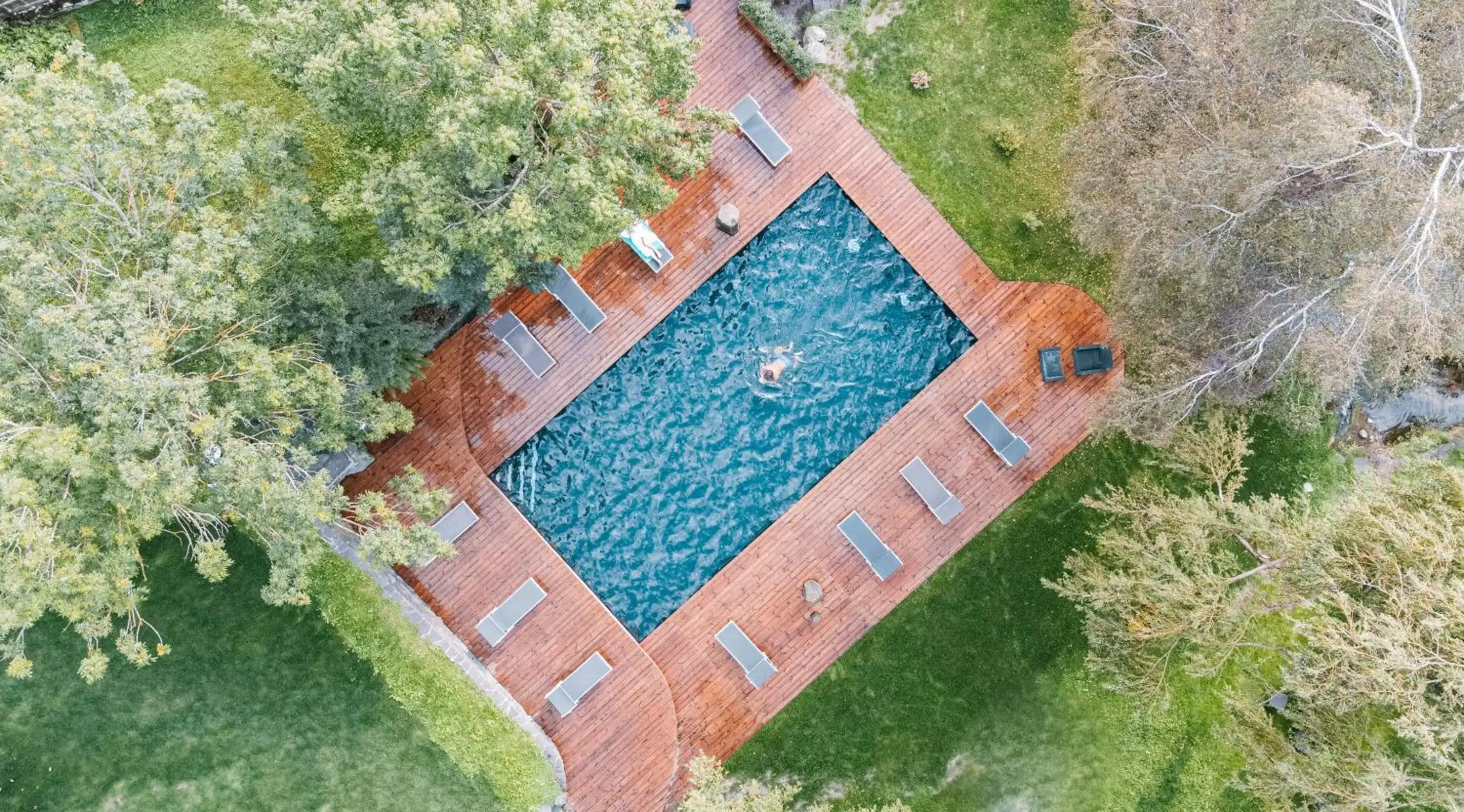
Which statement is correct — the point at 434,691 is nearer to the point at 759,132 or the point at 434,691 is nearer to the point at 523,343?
the point at 523,343

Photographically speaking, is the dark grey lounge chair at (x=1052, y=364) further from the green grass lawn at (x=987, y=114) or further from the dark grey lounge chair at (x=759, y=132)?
the dark grey lounge chair at (x=759, y=132)

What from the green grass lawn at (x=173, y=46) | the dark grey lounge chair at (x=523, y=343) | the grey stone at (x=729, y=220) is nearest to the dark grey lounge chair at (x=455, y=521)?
the dark grey lounge chair at (x=523, y=343)

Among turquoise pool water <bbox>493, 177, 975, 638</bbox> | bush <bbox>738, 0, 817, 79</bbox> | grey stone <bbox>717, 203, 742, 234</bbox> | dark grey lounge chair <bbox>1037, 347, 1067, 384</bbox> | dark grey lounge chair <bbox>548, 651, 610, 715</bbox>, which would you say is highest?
bush <bbox>738, 0, 817, 79</bbox>

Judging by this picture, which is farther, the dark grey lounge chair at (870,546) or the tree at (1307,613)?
the dark grey lounge chair at (870,546)

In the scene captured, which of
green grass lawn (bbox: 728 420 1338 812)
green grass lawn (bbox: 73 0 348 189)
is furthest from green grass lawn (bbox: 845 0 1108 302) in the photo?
green grass lawn (bbox: 73 0 348 189)

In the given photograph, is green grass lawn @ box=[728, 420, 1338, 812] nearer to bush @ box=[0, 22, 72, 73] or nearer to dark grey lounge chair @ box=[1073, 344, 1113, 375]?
dark grey lounge chair @ box=[1073, 344, 1113, 375]

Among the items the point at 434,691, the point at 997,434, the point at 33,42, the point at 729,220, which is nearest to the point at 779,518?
the point at 997,434

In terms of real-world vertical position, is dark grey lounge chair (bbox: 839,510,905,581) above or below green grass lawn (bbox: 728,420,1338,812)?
above
